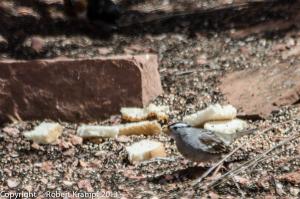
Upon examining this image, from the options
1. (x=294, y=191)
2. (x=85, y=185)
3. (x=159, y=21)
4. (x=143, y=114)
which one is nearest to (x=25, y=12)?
(x=159, y=21)

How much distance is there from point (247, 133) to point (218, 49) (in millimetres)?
2223

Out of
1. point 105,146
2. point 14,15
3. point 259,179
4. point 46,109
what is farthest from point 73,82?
point 14,15

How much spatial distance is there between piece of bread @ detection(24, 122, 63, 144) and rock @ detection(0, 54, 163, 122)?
33 cm

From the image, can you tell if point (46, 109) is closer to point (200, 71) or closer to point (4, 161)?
point (4, 161)

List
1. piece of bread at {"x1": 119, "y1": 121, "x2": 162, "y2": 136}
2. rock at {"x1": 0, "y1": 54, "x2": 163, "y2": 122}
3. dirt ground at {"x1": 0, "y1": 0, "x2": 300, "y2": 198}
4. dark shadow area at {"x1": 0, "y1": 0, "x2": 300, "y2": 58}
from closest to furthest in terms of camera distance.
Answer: dirt ground at {"x1": 0, "y1": 0, "x2": 300, "y2": 198} → piece of bread at {"x1": 119, "y1": 121, "x2": 162, "y2": 136} → rock at {"x1": 0, "y1": 54, "x2": 163, "y2": 122} → dark shadow area at {"x1": 0, "y1": 0, "x2": 300, "y2": 58}

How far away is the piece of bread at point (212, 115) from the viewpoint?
5602 mm

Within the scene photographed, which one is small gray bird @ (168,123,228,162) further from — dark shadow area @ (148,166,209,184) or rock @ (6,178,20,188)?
rock @ (6,178,20,188)

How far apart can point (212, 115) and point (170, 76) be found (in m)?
1.25

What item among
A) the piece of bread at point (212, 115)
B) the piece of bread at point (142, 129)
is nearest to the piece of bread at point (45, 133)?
the piece of bread at point (142, 129)

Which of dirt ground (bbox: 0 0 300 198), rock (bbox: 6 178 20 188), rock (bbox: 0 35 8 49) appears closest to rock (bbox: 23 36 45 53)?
dirt ground (bbox: 0 0 300 198)

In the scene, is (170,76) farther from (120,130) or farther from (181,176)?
(181,176)

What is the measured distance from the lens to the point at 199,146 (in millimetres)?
4988

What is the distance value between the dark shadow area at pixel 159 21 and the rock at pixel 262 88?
1.42 metres

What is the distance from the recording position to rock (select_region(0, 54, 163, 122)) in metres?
5.99
